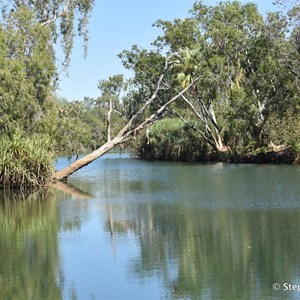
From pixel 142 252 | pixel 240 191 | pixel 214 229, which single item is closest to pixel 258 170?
pixel 240 191

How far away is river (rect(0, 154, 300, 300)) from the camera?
31.2ft

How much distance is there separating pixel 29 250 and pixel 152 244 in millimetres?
2812

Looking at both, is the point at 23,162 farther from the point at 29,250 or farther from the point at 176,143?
the point at 176,143

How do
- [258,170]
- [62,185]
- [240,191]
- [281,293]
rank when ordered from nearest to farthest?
1. [281,293]
2. [240,191]
3. [62,185]
4. [258,170]

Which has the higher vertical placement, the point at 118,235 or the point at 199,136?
the point at 199,136

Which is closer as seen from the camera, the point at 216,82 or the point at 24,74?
the point at 24,74

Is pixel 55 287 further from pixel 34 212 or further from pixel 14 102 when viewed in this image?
pixel 14 102

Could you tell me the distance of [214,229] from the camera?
47.8ft

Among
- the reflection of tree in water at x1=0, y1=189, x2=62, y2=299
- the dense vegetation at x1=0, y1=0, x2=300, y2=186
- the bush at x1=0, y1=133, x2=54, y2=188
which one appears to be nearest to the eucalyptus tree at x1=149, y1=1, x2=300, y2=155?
the dense vegetation at x1=0, y1=0, x2=300, y2=186

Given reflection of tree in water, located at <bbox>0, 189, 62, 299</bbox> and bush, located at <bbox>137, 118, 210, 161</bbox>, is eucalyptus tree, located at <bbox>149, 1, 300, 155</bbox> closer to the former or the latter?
bush, located at <bbox>137, 118, 210, 161</bbox>

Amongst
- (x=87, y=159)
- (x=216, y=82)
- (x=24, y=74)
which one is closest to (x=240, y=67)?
(x=216, y=82)

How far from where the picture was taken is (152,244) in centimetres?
1311

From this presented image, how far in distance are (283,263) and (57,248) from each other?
515cm

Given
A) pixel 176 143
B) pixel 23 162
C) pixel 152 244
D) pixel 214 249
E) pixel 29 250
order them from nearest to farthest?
pixel 214 249
pixel 29 250
pixel 152 244
pixel 23 162
pixel 176 143
